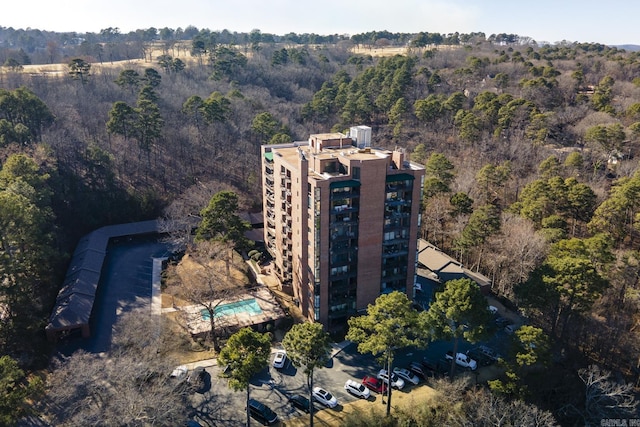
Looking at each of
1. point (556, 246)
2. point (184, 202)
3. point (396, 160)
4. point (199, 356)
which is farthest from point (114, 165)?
point (556, 246)

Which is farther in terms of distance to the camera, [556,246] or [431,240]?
[431,240]

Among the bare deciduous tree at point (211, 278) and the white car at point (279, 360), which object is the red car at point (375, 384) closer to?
the white car at point (279, 360)

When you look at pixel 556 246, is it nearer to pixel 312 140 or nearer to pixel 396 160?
pixel 396 160

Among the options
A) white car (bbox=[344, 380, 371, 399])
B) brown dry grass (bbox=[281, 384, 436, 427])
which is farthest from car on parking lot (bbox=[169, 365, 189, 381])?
white car (bbox=[344, 380, 371, 399])

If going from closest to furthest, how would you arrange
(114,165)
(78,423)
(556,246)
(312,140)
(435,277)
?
(78,423)
(556,246)
(312,140)
(435,277)
(114,165)

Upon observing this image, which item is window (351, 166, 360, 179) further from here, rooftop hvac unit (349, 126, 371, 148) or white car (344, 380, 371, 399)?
white car (344, 380, 371, 399)

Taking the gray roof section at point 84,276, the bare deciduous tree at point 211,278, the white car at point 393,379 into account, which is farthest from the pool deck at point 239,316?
the white car at point 393,379
